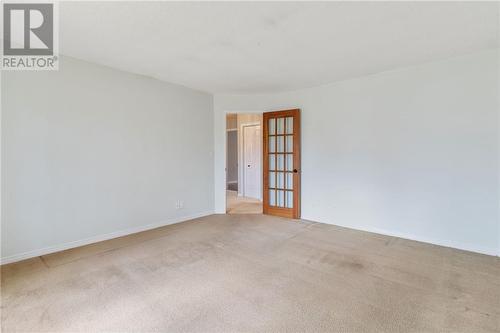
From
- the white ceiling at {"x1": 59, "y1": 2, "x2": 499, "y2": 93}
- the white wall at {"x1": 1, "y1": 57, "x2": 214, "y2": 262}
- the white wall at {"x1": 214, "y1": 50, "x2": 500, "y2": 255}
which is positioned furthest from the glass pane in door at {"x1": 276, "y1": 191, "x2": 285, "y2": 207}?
the white ceiling at {"x1": 59, "y1": 2, "x2": 499, "y2": 93}

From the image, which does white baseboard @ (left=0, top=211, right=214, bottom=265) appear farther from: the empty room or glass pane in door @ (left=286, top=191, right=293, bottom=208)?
glass pane in door @ (left=286, top=191, right=293, bottom=208)

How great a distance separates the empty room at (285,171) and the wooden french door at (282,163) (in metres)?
0.07

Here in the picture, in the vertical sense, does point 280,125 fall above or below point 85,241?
above

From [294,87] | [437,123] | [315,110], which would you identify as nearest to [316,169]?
[315,110]

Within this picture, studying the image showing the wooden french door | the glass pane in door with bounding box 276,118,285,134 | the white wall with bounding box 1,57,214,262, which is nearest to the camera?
the white wall with bounding box 1,57,214,262

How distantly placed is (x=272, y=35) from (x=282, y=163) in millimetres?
2756

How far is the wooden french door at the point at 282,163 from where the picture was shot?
469 cm

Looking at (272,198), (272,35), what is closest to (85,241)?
(272,198)

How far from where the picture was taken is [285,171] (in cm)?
495

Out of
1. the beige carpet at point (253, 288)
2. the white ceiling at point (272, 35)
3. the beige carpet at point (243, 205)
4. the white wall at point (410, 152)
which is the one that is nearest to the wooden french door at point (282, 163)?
the white wall at point (410, 152)

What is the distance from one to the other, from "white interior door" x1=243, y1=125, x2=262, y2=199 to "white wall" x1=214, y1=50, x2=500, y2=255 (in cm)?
223

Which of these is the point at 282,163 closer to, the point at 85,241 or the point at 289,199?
the point at 289,199

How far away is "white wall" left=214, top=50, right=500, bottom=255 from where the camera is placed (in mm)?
3033

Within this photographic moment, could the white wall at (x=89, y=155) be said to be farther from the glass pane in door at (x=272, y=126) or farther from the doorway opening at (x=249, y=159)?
the doorway opening at (x=249, y=159)
